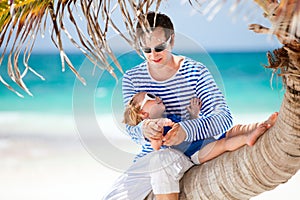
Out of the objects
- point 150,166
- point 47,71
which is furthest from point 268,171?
point 47,71

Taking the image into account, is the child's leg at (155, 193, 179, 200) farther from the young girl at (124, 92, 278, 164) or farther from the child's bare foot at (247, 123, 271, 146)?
the child's bare foot at (247, 123, 271, 146)

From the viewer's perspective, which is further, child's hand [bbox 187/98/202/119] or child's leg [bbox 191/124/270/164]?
child's hand [bbox 187/98/202/119]

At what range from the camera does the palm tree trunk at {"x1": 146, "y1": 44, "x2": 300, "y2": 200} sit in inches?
76.5

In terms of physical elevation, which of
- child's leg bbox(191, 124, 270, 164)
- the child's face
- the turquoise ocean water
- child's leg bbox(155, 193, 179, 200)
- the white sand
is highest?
the child's face

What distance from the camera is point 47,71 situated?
11047mm

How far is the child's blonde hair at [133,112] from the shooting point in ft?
7.43

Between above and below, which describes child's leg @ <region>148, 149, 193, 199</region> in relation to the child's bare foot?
below

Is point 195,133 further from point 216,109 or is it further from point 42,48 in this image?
point 42,48

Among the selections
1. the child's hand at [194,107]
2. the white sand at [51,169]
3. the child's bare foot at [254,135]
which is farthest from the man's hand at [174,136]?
the white sand at [51,169]

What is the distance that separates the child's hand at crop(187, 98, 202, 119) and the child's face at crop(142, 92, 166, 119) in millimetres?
106

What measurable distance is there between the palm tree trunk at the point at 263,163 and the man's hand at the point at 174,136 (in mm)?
139

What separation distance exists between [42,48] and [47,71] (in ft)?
2.01

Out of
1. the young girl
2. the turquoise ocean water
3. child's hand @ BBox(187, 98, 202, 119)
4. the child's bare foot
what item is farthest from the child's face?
the turquoise ocean water

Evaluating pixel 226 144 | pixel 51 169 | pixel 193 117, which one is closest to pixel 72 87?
pixel 51 169
